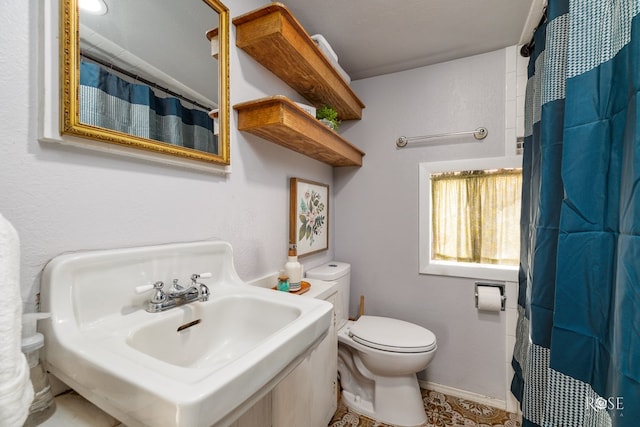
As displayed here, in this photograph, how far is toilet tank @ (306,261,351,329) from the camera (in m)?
1.58

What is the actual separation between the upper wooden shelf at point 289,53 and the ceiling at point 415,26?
9.0 inches

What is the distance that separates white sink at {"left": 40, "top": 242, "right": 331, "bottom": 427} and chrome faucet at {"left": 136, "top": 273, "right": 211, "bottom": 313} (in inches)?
0.9

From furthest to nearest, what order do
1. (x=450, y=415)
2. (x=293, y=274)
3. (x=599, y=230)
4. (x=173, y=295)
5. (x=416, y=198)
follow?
1. (x=416, y=198)
2. (x=450, y=415)
3. (x=293, y=274)
4. (x=173, y=295)
5. (x=599, y=230)

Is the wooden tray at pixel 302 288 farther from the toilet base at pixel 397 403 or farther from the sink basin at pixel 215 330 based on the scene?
the toilet base at pixel 397 403

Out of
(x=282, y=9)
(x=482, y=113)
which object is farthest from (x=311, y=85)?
(x=482, y=113)

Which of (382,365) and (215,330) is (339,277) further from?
(215,330)

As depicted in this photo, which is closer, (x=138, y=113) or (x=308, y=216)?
(x=138, y=113)

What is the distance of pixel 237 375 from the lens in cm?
47

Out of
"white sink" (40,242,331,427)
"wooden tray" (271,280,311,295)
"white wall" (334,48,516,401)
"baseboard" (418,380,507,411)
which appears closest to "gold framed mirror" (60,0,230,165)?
"white sink" (40,242,331,427)

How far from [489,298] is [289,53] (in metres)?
1.73

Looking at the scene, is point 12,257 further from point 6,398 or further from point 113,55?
point 113,55

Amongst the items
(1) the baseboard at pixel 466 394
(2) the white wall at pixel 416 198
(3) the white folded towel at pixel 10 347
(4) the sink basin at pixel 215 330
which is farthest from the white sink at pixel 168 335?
(1) the baseboard at pixel 466 394

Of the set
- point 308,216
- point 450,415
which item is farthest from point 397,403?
point 308,216

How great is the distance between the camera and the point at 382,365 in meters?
1.43
